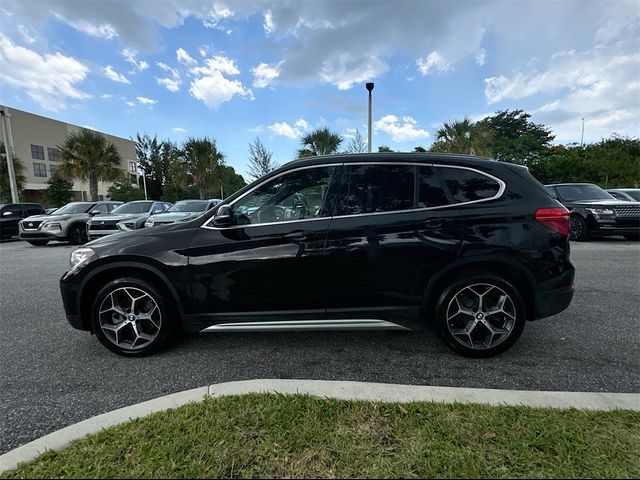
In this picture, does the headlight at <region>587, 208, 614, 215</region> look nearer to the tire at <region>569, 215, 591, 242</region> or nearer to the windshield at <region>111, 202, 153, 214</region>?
the tire at <region>569, 215, 591, 242</region>

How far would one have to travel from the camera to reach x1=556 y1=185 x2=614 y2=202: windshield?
10.4 m

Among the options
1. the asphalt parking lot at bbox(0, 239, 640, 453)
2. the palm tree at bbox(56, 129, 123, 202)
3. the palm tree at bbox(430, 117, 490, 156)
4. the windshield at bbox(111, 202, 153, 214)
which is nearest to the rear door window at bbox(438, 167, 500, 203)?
the asphalt parking lot at bbox(0, 239, 640, 453)

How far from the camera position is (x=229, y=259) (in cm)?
302

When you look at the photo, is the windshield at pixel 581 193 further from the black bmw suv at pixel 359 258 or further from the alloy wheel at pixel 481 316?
the alloy wheel at pixel 481 316

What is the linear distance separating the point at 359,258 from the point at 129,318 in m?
2.21

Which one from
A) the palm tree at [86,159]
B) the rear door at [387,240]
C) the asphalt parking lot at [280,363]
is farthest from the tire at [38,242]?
the palm tree at [86,159]

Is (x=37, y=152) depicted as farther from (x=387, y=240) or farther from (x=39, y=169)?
(x=387, y=240)

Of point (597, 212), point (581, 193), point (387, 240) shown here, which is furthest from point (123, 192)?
point (387, 240)

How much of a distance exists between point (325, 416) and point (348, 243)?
1366 mm

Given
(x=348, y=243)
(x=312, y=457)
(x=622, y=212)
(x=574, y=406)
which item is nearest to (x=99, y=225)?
(x=348, y=243)

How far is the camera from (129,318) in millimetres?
3209

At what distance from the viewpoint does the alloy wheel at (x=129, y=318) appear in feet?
10.4

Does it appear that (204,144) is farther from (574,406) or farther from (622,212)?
(574,406)

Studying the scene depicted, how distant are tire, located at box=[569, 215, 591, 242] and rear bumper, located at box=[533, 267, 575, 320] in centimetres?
890
